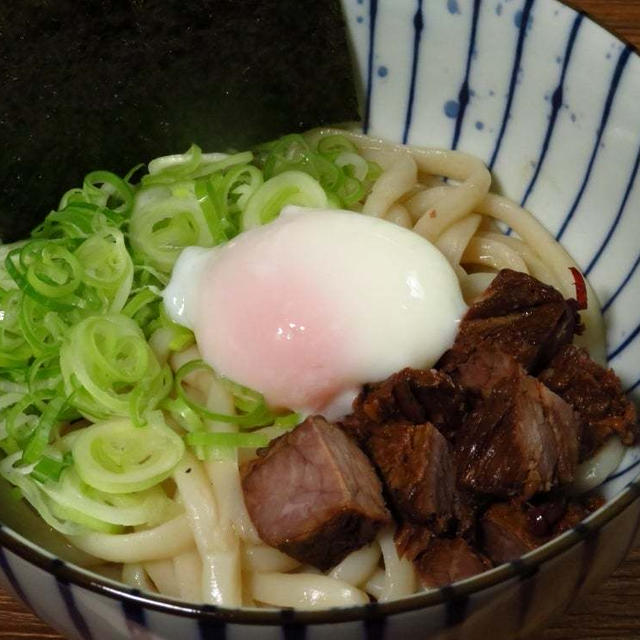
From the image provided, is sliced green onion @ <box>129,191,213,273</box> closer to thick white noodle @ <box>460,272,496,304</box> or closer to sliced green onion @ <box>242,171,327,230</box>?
sliced green onion @ <box>242,171,327,230</box>

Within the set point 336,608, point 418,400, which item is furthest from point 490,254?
point 336,608

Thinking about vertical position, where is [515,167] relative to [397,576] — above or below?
above

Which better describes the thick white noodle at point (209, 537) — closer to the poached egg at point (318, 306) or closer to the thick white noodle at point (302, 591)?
the thick white noodle at point (302, 591)

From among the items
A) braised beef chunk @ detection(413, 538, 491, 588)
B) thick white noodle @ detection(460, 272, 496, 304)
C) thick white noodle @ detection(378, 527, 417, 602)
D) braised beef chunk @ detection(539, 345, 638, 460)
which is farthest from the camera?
→ thick white noodle @ detection(460, 272, 496, 304)

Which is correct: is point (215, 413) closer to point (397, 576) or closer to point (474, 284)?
point (397, 576)

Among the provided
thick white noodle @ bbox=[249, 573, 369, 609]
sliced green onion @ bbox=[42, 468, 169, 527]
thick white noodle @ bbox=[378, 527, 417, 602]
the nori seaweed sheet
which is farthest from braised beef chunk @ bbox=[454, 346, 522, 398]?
the nori seaweed sheet

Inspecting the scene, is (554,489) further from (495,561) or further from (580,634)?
(580,634)

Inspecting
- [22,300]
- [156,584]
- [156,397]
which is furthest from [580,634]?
[22,300]
